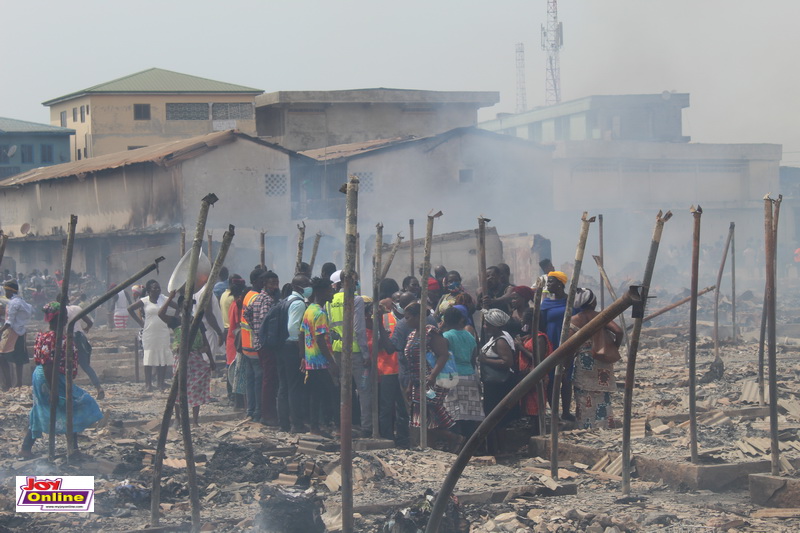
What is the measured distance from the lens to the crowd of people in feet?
30.1

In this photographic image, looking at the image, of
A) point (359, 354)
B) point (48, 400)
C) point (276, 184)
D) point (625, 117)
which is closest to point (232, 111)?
point (625, 117)

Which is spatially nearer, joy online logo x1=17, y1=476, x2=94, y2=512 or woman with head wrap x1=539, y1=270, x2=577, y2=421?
joy online logo x1=17, y1=476, x2=94, y2=512

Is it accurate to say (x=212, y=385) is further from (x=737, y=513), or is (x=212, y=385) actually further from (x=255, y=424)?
(x=737, y=513)

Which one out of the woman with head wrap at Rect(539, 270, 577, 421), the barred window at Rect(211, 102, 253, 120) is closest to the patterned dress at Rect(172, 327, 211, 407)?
the woman with head wrap at Rect(539, 270, 577, 421)

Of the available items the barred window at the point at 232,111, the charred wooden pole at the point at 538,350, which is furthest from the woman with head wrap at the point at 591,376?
the barred window at the point at 232,111

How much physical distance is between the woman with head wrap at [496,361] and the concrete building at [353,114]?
3294cm

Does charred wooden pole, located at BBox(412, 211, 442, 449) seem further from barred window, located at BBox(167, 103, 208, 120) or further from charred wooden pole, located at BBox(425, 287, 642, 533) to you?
barred window, located at BBox(167, 103, 208, 120)

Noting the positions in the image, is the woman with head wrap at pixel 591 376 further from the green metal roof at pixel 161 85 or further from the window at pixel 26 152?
the window at pixel 26 152

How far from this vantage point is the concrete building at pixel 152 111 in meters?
54.9

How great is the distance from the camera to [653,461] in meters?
8.00

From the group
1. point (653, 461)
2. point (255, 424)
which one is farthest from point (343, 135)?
point (653, 461)

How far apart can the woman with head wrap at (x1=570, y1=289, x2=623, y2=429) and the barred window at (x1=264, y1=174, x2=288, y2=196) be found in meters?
22.5

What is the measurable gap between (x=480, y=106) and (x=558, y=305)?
119ft

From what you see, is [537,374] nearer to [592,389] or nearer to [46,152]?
[592,389]
